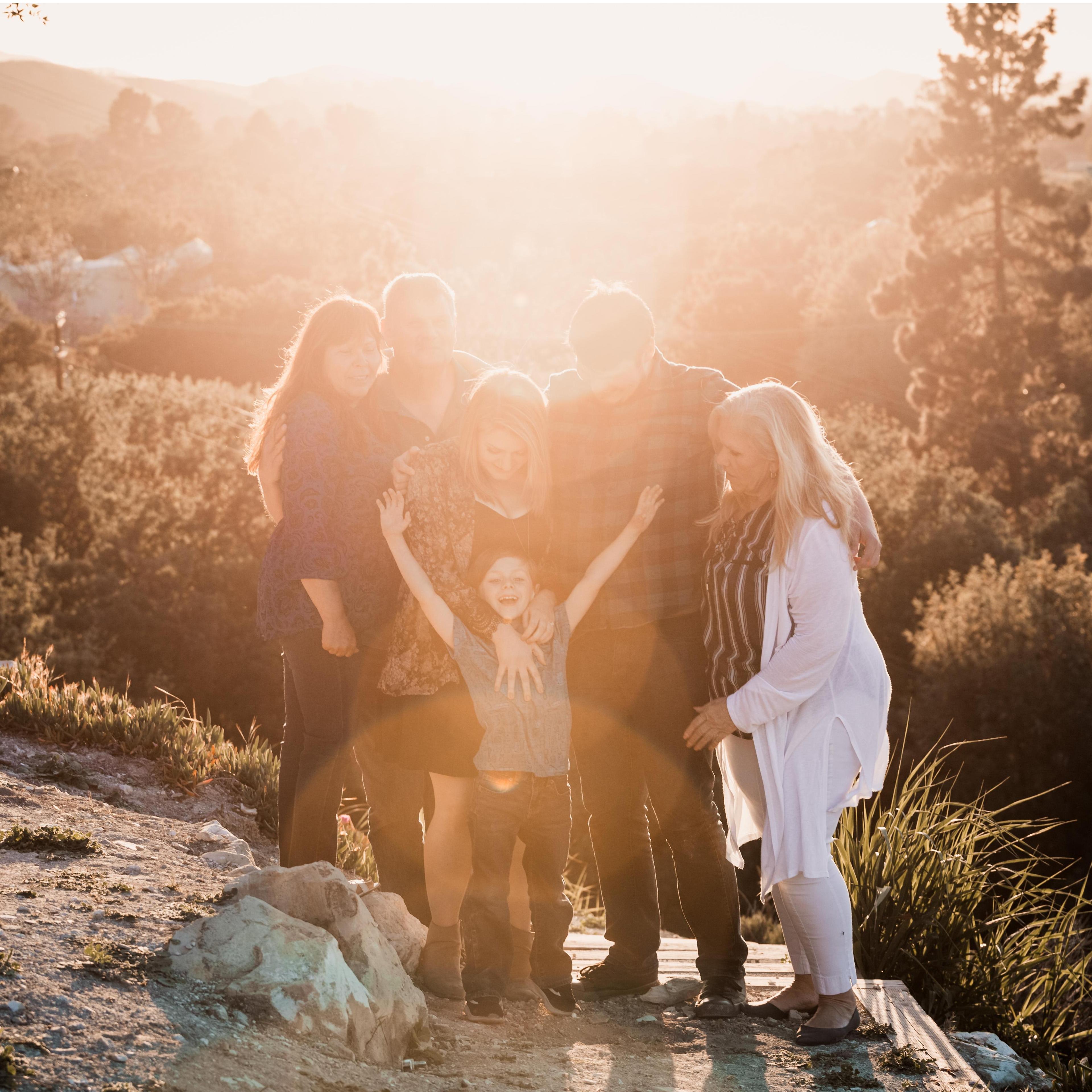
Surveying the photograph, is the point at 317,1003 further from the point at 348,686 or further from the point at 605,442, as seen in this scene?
the point at 605,442

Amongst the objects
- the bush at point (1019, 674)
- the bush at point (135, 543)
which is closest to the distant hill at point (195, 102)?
the bush at point (135, 543)

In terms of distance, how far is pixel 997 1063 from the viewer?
10.9 feet

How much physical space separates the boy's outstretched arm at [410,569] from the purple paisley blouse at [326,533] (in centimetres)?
12

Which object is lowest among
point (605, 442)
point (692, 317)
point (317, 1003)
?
point (317, 1003)

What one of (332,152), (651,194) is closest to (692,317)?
(651,194)

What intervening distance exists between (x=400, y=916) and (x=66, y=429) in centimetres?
2613

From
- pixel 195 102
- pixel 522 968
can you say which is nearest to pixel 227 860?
pixel 522 968

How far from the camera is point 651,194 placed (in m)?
101

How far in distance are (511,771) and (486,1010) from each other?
65 cm

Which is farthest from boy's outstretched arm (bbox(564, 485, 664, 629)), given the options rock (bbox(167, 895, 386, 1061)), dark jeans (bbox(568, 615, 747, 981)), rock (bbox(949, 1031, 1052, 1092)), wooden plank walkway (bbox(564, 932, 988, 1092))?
rock (bbox(949, 1031, 1052, 1092))

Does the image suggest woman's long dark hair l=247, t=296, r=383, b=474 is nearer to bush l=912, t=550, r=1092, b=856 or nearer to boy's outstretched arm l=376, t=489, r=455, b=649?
boy's outstretched arm l=376, t=489, r=455, b=649

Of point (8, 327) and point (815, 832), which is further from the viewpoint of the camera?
point (8, 327)

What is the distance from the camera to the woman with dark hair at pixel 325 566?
323 cm

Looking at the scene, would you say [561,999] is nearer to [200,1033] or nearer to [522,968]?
[522,968]
